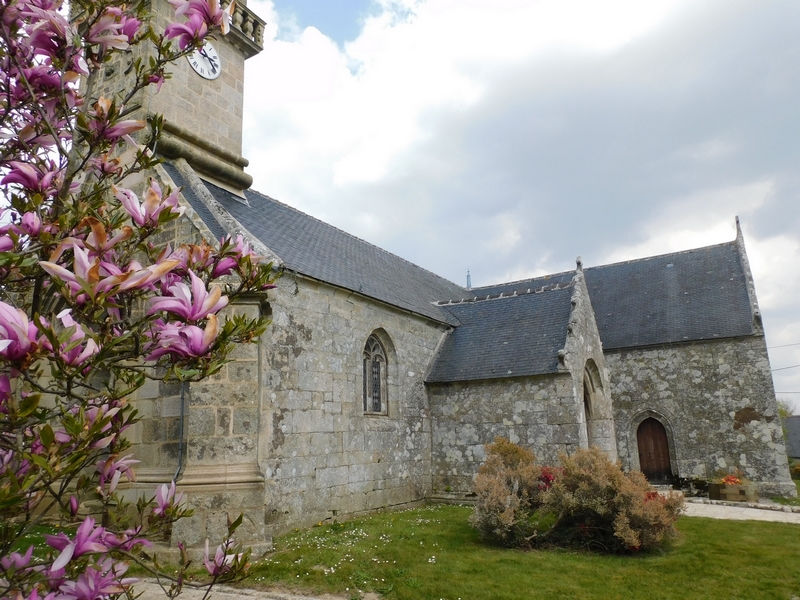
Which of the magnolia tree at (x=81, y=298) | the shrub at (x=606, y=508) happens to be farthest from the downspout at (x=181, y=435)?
the magnolia tree at (x=81, y=298)

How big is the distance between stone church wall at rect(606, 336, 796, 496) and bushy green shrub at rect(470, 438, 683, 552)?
33.7 feet

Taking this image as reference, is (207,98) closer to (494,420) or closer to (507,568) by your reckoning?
(494,420)

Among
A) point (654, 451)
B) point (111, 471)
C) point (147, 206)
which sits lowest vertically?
point (654, 451)

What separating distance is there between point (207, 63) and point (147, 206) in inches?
468

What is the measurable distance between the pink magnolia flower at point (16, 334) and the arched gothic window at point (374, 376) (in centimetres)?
1038

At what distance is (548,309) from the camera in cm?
1428

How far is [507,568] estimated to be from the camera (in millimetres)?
6992

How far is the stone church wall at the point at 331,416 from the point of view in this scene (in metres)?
9.02

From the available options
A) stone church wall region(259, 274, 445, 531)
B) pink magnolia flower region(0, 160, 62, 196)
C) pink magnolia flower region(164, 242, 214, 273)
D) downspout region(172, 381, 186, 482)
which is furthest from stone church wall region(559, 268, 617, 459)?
pink magnolia flower region(0, 160, 62, 196)

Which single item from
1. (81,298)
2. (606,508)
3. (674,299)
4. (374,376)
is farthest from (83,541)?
(674,299)

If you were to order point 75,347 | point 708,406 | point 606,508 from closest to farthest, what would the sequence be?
point 75,347 → point 606,508 → point 708,406

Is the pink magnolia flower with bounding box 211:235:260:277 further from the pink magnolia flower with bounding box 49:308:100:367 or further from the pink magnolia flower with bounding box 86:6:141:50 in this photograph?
the pink magnolia flower with bounding box 86:6:141:50

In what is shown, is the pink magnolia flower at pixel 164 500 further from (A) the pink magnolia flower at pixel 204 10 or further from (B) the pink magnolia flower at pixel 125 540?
(A) the pink magnolia flower at pixel 204 10

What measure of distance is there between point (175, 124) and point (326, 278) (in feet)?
14.5
